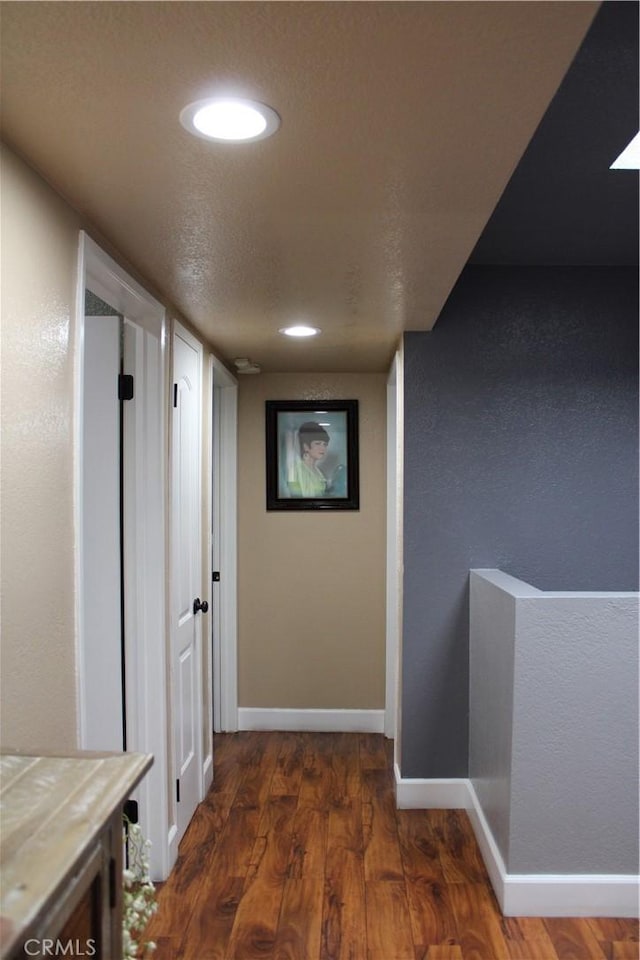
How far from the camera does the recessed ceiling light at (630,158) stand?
2.26m

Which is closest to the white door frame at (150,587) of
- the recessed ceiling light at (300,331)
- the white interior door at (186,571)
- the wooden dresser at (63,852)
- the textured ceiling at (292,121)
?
the white interior door at (186,571)

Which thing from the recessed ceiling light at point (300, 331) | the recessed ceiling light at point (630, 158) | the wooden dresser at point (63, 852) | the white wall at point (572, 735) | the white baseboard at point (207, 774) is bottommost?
the white baseboard at point (207, 774)

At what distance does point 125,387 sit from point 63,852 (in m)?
2.04

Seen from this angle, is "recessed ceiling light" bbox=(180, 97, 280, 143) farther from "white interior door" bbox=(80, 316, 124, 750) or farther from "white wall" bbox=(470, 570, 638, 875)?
"white wall" bbox=(470, 570, 638, 875)

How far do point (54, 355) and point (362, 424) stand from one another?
9.93 ft

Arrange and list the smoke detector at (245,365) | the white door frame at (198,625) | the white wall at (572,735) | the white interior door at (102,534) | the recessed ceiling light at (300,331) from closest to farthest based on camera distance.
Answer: the white wall at (572,735) < the white interior door at (102,534) < the white door frame at (198,625) < the recessed ceiling light at (300,331) < the smoke detector at (245,365)

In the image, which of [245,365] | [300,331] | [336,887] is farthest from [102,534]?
[245,365]

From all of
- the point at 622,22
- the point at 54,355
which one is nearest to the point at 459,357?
the point at 622,22

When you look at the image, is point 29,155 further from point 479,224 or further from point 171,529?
point 171,529

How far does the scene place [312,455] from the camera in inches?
182

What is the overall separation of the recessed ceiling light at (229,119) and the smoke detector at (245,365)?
2606mm

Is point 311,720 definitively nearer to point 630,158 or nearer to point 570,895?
point 570,895

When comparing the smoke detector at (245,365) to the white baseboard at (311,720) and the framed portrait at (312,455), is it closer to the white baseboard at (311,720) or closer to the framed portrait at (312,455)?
the framed portrait at (312,455)

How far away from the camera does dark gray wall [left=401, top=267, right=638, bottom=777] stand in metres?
3.44
